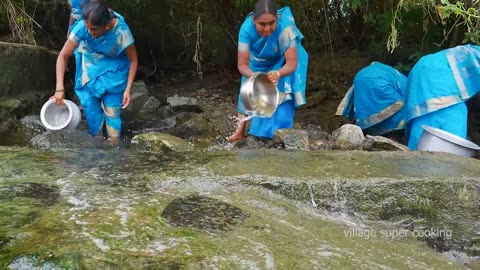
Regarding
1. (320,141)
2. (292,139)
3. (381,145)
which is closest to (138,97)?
(320,141)

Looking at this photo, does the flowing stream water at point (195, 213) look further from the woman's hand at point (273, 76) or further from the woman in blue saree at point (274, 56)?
the woman in blue saree at point (274, 56)

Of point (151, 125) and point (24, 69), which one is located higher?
point (24, 69)

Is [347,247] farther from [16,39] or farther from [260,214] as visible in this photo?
[16,39]

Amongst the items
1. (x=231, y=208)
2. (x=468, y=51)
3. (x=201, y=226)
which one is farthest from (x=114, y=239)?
(x=468, y=51)

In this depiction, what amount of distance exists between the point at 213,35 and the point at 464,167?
4109mm

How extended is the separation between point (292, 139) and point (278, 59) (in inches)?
24.6

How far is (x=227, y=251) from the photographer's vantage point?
1.71 metres

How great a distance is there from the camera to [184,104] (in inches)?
227

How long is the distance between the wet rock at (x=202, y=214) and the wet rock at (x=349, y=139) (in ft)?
6.45

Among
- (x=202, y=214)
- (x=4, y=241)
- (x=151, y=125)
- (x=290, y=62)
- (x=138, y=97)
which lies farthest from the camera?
(x=138, y=97)

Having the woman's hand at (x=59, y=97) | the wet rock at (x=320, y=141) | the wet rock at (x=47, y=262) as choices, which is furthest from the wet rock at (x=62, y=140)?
the wet rock at (x=47, y=262)

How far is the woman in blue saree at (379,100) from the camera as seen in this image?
4457mm

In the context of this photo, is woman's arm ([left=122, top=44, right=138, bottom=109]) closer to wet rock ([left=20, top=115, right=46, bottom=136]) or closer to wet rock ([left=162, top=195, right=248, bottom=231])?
wet rock ([left=20, top=115, right=46, bottom=136])

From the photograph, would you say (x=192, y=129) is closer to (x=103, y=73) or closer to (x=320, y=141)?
(x=103, y=73)
